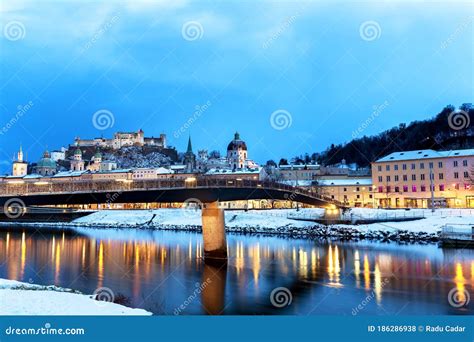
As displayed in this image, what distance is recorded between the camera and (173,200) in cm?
3959

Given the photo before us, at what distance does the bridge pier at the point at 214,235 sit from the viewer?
39125 millimetres

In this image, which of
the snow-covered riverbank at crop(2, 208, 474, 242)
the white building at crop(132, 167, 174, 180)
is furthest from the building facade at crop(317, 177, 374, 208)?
the white building at crop(132, 167, 174, 180)

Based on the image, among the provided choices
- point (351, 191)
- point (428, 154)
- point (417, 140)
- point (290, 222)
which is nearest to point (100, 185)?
point (290, 222)

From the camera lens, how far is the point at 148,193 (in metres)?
36.7

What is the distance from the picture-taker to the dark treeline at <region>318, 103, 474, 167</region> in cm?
11575

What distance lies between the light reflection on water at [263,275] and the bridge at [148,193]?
321 cm

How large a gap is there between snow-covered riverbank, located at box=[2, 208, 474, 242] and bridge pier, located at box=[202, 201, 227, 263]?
2277 cm

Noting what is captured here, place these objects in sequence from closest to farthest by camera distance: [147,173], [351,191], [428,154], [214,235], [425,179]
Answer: [214,235] → [425,179] → [428,154] → [351,191] → [147,173]

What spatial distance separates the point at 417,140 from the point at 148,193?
4545 inches

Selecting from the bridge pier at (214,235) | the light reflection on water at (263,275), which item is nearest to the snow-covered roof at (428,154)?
the light reflection on water at (263,275)

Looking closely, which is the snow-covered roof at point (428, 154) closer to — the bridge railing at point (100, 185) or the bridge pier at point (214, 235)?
the bridge railing at point (100, 185)

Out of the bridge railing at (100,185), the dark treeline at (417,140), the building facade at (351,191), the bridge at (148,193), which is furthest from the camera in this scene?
the dark treeline at (417,140)

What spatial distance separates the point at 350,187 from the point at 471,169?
2983 cm

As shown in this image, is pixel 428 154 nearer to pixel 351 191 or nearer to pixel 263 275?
pixel 351 191
